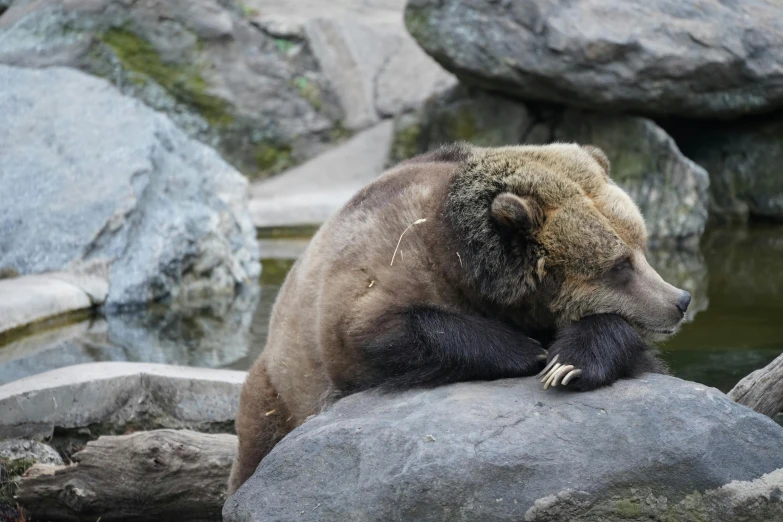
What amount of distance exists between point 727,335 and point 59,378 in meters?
5.72

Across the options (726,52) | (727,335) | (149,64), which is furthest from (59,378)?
(149,64)

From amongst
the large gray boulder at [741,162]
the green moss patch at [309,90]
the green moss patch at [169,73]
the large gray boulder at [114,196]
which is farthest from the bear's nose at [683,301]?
the green moss patch at [309,90]

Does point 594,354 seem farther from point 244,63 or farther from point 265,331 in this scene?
point 244,63

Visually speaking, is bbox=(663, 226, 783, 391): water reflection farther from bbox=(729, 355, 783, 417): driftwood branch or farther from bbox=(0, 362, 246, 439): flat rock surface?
bbox=(0, 362, 246, 439): flat rock surface

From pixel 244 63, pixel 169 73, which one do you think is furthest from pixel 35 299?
pixel 244 63

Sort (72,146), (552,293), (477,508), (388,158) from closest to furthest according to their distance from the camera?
(477,508)
(552,293)
(72,146)
(388,158)

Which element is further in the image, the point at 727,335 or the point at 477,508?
the point at 727,335

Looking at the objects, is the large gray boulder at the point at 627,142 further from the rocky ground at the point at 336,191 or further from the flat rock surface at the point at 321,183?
the flat rock surface at the point at 321,183

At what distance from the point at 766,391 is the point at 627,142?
9847 millimetres

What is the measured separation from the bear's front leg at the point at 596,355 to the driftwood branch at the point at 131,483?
7.14 ft

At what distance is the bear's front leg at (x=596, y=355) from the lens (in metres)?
3.87

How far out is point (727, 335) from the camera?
8.91 meters

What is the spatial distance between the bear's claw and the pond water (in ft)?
12.0

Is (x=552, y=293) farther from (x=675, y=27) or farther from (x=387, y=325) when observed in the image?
(x=675, y=27)
